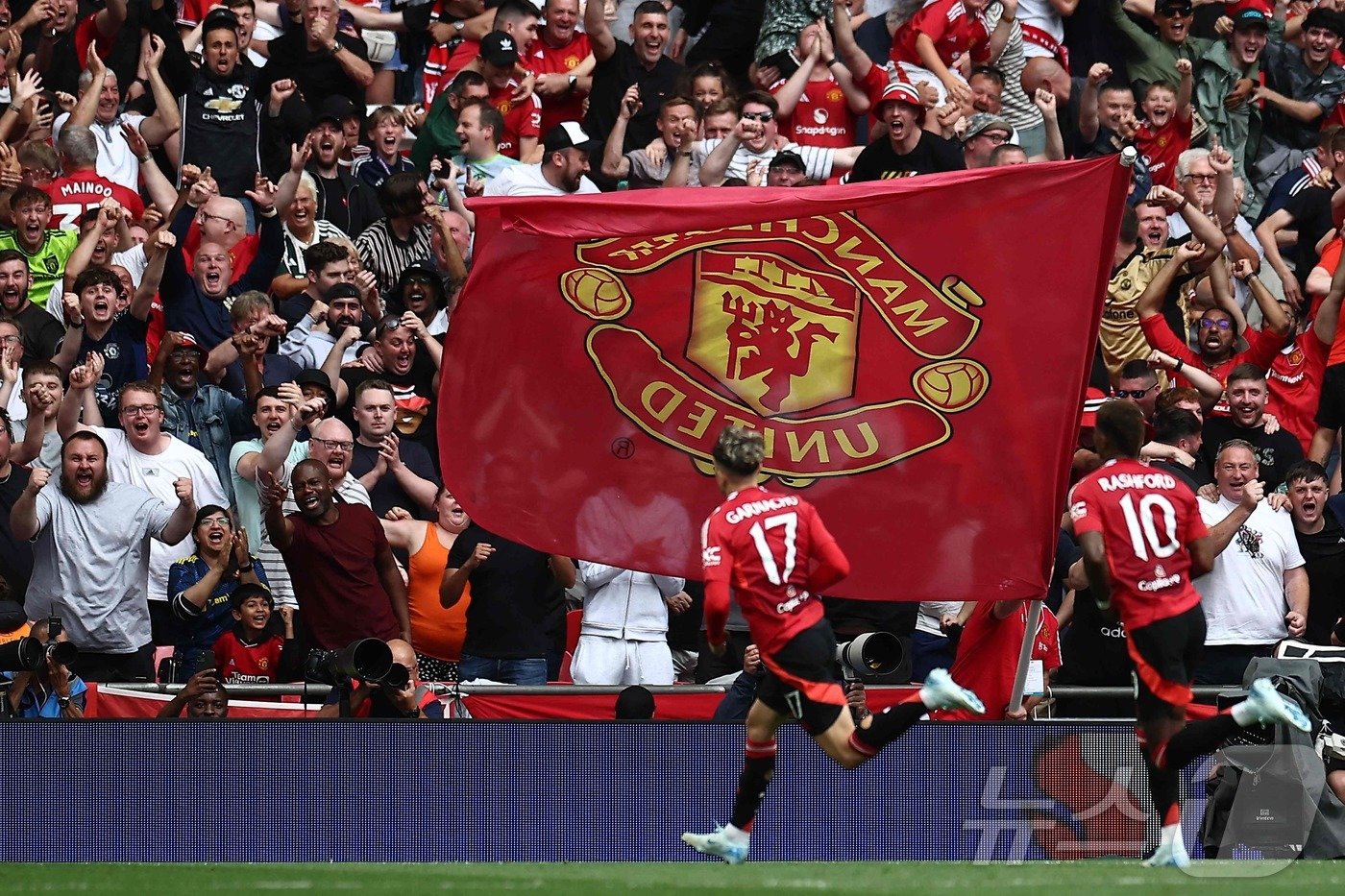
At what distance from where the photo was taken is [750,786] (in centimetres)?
862

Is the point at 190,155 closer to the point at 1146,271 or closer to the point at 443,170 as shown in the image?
the point at 443,170

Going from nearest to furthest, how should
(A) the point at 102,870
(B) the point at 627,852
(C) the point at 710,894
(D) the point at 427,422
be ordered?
(C) the point at 710,894 < (A) the point at 102,870 < (B) the point at 627,852 < (D) the point at 427,422

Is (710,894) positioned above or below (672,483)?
below

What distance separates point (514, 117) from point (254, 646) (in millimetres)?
5672

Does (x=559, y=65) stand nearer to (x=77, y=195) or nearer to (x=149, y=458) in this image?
(x=77, y=195)

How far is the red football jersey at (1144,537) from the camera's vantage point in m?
8.41

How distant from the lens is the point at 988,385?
10.0 metres

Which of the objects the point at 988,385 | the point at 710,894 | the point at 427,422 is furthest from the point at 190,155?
the point at 710,894

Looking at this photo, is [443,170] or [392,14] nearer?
[443,170]

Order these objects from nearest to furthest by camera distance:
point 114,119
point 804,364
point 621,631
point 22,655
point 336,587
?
point 22,655, point 804,364, point 336,587, point 621,631, point 114,119

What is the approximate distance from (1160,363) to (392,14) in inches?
264

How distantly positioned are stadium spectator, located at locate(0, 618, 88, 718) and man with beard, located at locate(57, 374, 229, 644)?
124 centimetres

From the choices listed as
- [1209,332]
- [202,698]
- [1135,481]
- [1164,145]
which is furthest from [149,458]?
[1164,145]

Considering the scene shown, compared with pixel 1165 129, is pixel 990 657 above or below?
below
